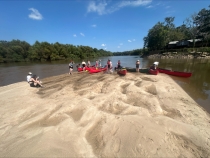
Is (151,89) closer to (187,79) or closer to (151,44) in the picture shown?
(187,79)

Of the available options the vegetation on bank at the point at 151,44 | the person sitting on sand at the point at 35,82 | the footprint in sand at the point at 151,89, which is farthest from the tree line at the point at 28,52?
the footprint in sand at the point at 151,89

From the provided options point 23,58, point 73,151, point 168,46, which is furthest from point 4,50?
point 168,46

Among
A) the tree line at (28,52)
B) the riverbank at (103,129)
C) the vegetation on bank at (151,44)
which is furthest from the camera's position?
the tree line at (28,52)

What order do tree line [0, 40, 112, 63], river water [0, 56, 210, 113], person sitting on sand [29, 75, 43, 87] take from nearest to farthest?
river water [0, 56, 210, 113]
person sitting on sand [29, 75, 43, 87]
tree line [0, 40, 112, 63]

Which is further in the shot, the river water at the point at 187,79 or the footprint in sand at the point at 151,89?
the river water at the point at 187,79

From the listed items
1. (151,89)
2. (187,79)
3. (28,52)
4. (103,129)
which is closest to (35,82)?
(103,129)

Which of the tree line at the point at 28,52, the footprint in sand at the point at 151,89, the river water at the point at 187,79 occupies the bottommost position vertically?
the river water at the point at 187,79

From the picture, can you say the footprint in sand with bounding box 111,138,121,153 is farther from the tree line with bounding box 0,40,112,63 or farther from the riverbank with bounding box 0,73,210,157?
the tree line with bounding box 0,40,112,63

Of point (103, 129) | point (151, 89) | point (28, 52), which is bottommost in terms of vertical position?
point (151, 89)

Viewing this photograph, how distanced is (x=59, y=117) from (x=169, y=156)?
15.0 ft

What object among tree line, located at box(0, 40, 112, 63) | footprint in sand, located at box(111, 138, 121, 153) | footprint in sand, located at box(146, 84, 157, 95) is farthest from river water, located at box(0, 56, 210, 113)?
tree line, located at box(0, 40, 112, 63)

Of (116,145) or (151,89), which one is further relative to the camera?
(151,89)

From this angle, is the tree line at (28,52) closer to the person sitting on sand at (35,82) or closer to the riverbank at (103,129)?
the person sitting on sand at (35,82)

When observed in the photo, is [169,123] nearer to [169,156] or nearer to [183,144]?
[183,144]
